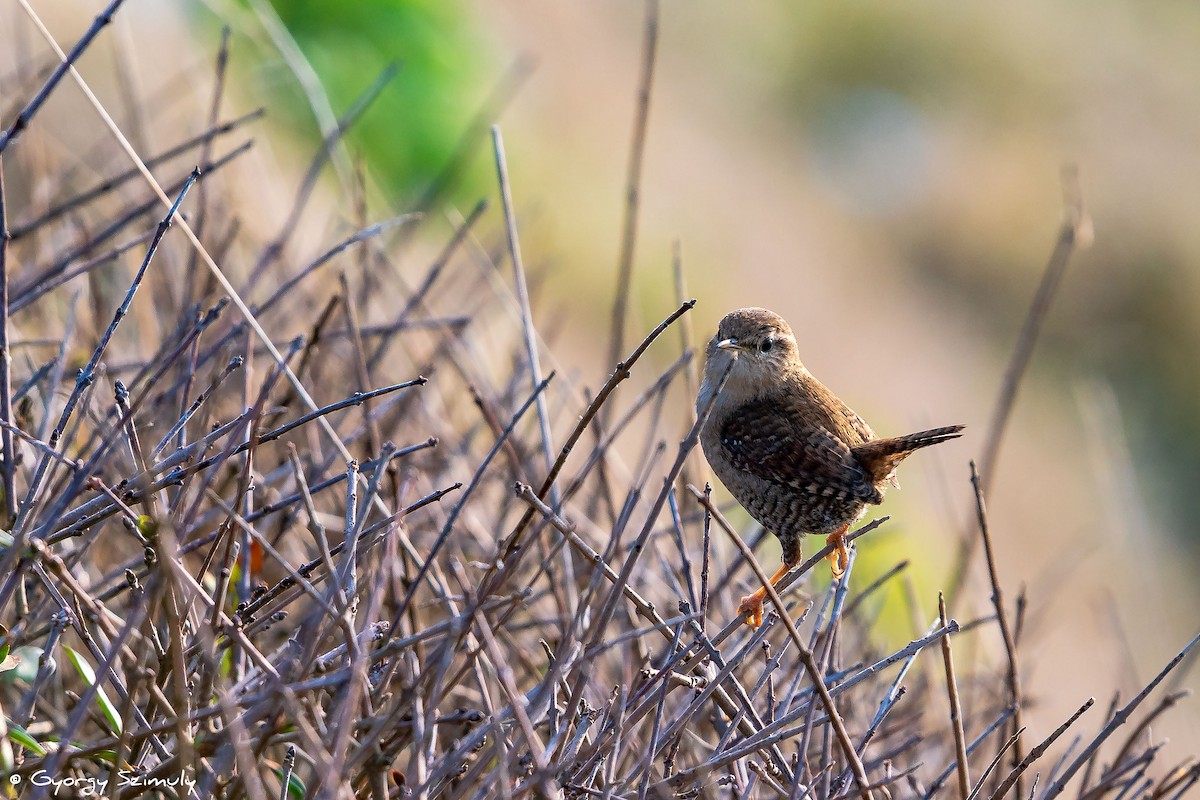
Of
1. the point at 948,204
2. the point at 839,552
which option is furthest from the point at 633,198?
the point at 948,204

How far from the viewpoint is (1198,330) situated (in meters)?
14.3

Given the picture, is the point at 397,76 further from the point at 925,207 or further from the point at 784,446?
the point at 925,207

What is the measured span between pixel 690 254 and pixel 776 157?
5.77 m

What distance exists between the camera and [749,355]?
99.6 inches

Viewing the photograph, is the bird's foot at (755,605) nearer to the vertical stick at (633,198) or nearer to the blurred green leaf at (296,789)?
the vertical stick at (633,198)

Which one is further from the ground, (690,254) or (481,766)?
(481,766)

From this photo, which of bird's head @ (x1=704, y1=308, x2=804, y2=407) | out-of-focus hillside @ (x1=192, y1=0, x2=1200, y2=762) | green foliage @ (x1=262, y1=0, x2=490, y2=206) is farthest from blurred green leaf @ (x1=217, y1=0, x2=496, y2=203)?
bird's head @ (x1=704, y1=308, x2=804, y2=407)

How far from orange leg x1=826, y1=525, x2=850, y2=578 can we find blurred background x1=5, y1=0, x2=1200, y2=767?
15.9ft

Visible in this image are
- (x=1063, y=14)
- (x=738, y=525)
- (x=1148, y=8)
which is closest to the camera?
(x=738, y=525)

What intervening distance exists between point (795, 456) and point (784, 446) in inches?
1.8

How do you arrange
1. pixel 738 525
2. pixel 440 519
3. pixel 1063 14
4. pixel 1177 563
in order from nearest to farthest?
1. pixel 440 519
2. pixel 738 525
3. pixel 1177 563
4. pixel 1063 14

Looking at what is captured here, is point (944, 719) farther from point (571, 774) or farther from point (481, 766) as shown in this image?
point (481, 766)

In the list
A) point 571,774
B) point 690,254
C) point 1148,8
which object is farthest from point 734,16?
point 571,774

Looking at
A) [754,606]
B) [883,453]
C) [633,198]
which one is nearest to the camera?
[754,606]
